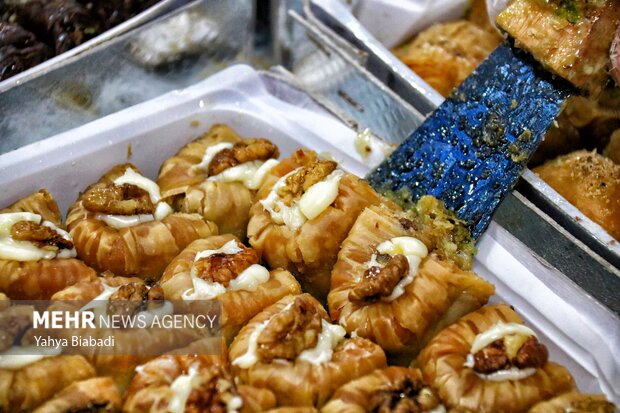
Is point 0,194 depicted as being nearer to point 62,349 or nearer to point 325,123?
point 62,349

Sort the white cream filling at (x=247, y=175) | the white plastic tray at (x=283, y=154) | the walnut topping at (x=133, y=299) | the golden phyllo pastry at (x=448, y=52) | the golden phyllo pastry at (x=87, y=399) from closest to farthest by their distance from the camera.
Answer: the golden phyllo pastry at (x=87, y=399) → the walnut topping at (x=133, y=299) → the white plastic tray at (x=283, y=154) → the white cream filling at (x=247, y=175) → the golden phyllo pastry at (x=448, y=52)

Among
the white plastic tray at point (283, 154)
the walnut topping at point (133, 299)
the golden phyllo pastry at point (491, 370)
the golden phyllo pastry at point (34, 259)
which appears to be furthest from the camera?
the white plastic tray at point (283, 154)

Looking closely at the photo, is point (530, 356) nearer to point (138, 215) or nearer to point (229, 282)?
point (229, 282)

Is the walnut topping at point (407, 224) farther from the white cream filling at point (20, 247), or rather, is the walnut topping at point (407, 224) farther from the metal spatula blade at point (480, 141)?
the white cream filling at point (20, 247)

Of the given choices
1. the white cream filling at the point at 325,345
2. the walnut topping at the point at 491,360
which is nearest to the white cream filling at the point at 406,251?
the white cream filling at the point at 325,345

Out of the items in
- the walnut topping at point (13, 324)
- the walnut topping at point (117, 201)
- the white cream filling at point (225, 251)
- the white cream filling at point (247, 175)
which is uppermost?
the white cream filling at point (247, 175)

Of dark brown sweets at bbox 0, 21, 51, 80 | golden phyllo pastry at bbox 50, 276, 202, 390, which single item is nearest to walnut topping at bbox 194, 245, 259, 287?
golden phyllo pastry at bbox 50, 276, 202, 390

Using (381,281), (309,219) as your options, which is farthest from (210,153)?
(381,281)

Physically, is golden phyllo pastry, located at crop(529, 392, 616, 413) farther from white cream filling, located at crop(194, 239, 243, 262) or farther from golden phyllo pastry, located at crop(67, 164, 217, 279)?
golden phyllo pastry, located at crop(67, 164, 217, 279)
